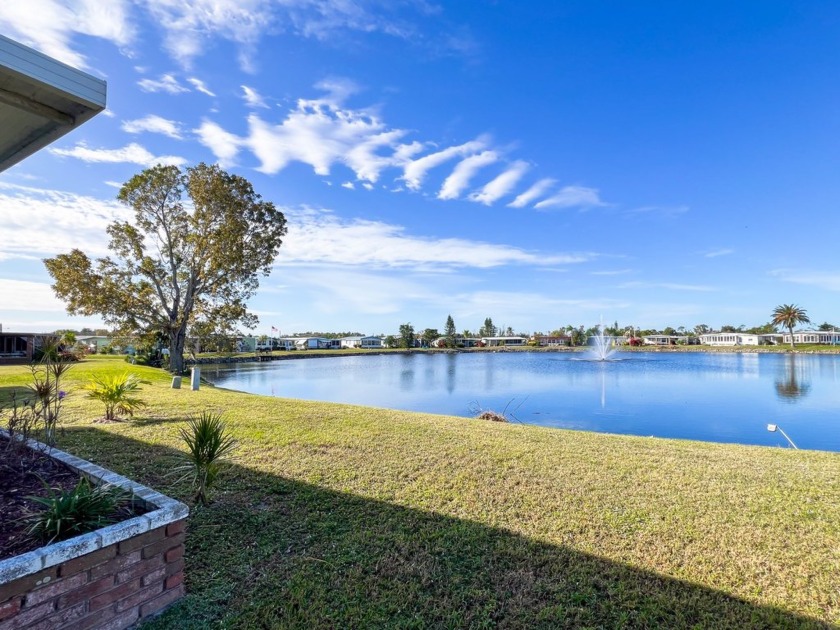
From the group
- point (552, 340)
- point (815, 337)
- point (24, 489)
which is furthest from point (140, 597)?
point (815, 337)

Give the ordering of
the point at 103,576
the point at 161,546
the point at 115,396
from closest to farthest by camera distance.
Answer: the point at 103,576, the point at 161,546, the point at 115,396

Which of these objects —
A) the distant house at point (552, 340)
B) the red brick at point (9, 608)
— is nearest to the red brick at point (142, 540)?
the red brick at point (9, 608)

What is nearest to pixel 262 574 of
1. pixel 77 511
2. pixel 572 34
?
pixel 77 511

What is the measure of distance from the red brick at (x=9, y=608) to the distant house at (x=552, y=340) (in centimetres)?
8481

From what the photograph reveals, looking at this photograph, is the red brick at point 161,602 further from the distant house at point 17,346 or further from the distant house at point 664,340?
the distant house at point 664,340

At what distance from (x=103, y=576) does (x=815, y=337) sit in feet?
302

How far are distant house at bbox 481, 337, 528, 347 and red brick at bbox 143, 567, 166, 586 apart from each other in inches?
3380

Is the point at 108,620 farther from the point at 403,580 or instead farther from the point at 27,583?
the point at 403,580

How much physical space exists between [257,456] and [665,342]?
92.7 meters

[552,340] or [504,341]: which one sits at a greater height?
[552,340]

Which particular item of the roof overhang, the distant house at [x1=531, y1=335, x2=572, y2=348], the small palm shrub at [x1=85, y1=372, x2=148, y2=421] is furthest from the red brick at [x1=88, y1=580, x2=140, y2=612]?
the distant house at [x1=531, y1=335, x2=572, y2=348]

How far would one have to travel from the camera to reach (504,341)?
91.4m

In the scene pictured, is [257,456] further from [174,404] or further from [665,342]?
[665,342]

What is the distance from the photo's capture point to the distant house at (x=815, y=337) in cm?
6544
